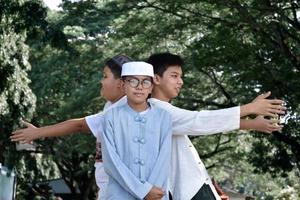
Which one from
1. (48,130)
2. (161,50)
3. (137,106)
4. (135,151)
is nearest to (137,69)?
(137,106)

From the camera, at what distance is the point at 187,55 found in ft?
56.3

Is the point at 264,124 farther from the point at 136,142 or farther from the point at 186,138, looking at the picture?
the point at 136,142

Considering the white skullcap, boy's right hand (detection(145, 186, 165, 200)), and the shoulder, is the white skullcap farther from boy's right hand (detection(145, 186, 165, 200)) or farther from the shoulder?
boy's right hand (detection(145, 186, 165, 200))

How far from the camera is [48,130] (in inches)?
164

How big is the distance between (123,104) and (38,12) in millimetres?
9514

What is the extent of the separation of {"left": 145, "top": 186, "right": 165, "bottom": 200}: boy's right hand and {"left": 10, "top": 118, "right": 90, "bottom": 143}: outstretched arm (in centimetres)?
87

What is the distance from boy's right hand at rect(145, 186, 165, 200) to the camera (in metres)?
3.43

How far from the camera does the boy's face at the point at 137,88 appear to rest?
143 inches

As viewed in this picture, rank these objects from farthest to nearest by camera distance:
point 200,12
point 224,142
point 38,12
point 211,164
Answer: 1. point 211,164
2. point 224,142
3. point 200,12
4. point 38,12

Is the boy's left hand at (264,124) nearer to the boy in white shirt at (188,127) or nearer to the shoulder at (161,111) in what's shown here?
the boy in white shirt at (188,127)

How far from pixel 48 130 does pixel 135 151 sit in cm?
83

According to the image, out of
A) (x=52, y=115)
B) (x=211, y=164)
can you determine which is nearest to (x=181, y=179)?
(x=52, y=115)

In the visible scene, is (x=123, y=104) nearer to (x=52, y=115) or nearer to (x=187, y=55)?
(x=187, y=55)

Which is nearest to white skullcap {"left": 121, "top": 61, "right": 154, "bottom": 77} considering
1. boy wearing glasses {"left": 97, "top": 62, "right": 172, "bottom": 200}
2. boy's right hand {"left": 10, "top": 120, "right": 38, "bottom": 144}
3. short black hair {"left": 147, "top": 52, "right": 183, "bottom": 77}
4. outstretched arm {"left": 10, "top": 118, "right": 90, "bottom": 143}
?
boy wearing glasses {"left": 97, "top": 62, "right": 172, "bottom": 200}
